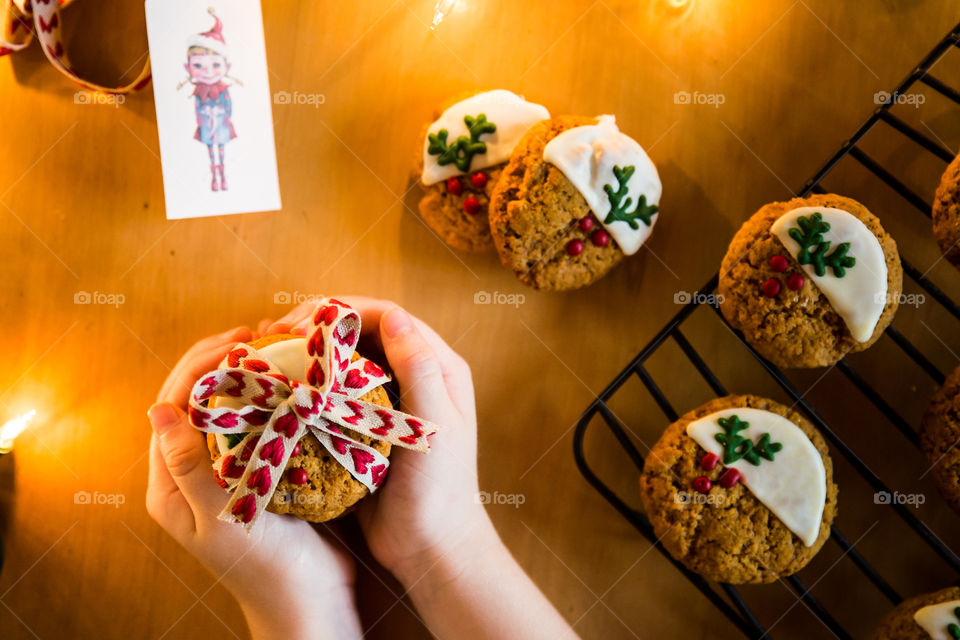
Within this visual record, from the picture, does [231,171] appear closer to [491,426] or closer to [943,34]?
[491,426]

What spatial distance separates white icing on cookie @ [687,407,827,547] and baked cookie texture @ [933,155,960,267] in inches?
17.7

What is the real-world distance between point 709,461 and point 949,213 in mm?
635

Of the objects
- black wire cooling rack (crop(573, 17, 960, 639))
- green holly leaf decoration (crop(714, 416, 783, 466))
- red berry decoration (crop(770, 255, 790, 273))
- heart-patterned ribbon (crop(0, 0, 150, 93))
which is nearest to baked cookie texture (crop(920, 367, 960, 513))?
black wire cooling rack (crop(573, 17, 960, 639))

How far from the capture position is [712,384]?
4.23 ft

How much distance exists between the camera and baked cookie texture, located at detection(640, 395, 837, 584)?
3.95ft

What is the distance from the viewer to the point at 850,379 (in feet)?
4.39

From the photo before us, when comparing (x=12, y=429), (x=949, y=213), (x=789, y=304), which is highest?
(x=949, y=213)

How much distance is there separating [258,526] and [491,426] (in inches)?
20.8

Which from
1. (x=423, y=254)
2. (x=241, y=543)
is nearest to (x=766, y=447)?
(x=423, y=254)

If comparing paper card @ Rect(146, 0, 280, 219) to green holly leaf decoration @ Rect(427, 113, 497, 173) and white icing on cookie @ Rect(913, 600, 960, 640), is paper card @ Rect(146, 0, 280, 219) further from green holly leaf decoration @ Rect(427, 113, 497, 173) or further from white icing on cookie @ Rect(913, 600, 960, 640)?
white icing on cookie @ Rect(913, 600, 960, 640)

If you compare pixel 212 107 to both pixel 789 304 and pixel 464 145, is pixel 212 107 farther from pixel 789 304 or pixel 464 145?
pixel 789 304

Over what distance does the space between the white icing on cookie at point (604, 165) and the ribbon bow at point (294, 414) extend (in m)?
0.54

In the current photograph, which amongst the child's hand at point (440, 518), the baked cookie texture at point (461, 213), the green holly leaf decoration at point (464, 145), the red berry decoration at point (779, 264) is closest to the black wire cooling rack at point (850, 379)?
the red berry decoration at point (779, 264)

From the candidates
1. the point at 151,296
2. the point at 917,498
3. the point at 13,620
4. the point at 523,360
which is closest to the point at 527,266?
the point at 523,360
